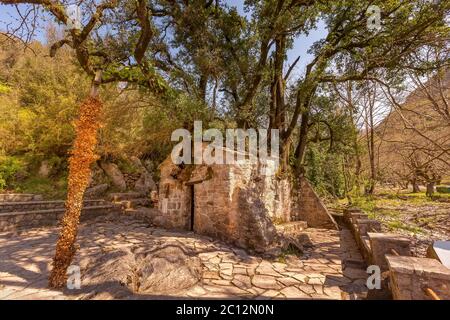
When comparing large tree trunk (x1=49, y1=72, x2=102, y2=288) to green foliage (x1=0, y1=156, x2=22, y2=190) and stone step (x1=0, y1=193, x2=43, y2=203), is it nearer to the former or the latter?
stone step (x1=0, y1=193, x2=43, y2=203)

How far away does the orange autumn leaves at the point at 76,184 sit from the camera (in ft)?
12.9

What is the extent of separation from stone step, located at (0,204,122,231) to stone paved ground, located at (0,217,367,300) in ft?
2.42

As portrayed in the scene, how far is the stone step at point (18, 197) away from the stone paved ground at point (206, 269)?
3592 millimetres

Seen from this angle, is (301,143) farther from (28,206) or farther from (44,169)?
→ (44,169)

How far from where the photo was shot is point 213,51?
8984 millimetres

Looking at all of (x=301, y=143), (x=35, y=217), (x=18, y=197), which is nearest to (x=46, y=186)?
(x=18, y=197)

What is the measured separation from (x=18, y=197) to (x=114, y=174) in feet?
17.5

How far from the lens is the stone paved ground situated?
3.90 metres

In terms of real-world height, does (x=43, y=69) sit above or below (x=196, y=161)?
above

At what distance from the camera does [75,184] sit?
4.12 metres

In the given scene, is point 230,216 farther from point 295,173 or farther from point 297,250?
point 295,173
